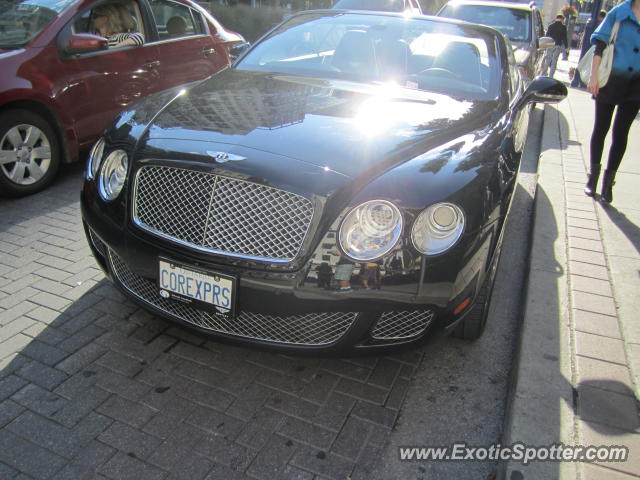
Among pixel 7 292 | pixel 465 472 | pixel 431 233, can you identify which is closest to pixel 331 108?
pixel 431 233

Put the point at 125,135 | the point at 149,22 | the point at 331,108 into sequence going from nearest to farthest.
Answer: the point at 125,135 < the point at 331,108 < the point at 149,22

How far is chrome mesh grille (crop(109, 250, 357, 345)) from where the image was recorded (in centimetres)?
221

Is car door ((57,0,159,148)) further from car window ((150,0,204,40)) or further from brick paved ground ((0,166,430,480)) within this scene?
brick paved ground ((0,166,430,480))

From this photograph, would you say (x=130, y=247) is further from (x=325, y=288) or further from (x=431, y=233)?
(x=431, y=233)

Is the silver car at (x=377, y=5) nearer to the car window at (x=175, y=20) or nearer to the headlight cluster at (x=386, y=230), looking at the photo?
the car window at (x=175, y=20)

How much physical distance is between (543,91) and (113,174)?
2.76 m

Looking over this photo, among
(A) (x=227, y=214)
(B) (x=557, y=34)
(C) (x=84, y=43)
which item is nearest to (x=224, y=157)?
(A) (x=227, y=214)

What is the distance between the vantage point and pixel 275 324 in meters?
2.26

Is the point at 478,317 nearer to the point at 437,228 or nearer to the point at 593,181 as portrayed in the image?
the point at 437,228

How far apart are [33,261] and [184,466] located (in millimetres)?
2105

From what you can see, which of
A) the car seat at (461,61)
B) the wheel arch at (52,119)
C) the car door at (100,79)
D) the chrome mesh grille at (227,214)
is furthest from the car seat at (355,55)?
the wheel arch at (52,119)

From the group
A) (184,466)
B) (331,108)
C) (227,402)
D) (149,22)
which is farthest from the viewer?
(149,22)

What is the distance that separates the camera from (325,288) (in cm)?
211

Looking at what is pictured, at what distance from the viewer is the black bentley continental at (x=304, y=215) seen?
2125 millimetres
